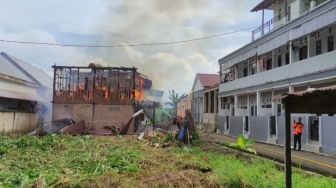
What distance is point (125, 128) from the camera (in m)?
27.8

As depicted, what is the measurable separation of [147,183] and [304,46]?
20.9 meters

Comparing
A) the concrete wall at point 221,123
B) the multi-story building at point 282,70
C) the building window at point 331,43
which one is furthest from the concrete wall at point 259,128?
the concrete wall at point 221,123

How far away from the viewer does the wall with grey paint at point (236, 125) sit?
115 feet

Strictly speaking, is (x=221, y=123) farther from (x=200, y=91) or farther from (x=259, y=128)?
(x=200, y=91)

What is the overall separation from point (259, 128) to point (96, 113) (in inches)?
467

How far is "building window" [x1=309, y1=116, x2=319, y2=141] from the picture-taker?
2238cm

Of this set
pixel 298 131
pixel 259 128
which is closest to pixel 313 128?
pixel 298 131

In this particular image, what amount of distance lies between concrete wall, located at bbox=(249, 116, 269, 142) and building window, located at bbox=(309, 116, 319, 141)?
6118mm

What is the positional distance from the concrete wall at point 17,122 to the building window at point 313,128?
17524 mm

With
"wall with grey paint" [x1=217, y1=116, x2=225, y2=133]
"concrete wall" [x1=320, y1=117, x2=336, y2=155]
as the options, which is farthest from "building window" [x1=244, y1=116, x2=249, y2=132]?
"concrete wall" [x1=320, y1=117, x2=336, y2=155]

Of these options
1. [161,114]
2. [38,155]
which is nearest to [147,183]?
[38,155]

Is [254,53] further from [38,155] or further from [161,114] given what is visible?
[161,114]

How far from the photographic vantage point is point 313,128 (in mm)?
22781

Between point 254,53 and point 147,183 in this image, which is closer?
point 147,183
